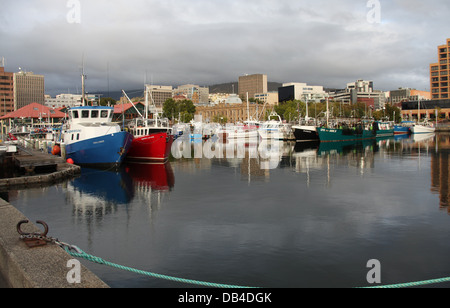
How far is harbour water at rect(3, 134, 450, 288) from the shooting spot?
11.3 m

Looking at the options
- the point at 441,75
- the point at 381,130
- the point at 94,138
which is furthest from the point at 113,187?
the point at 441,75

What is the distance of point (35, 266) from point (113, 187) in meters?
20.4

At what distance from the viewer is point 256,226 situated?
16234 millimetres

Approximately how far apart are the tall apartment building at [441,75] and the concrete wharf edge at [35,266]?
673 feet

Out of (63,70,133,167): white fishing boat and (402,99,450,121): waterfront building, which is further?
(402,99,450,121): waterfront building

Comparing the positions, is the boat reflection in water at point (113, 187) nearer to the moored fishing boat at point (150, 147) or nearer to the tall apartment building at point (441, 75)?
the moored fishing boat at point (150, 147)

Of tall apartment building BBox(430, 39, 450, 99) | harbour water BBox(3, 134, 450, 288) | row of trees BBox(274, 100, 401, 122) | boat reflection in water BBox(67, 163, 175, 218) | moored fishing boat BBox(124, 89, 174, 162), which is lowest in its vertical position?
harbour water BBox(3, 134, 450, 288)

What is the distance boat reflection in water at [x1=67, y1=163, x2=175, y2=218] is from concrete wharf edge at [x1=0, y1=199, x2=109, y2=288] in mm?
9694

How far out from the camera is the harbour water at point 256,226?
446 inches

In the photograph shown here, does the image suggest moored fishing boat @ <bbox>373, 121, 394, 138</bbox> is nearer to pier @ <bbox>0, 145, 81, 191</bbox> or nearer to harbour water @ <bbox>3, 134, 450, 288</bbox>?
harbour water @ <bbox>3, 134, 450, 288</bbox>

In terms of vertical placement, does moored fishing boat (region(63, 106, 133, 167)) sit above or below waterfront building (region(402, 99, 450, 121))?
below

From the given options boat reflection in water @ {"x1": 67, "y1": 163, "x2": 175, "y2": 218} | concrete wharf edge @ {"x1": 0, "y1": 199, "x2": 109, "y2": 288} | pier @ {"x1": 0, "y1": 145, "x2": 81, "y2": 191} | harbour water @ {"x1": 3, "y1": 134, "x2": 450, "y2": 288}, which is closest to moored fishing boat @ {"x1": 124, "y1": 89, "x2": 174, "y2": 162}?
boat reflection in water @ {"x1": 67, "y1": 163, "x2": 175, "y2": 218}

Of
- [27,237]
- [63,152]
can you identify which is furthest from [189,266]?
[63,152]

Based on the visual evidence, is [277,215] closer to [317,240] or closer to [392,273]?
[317,240]
